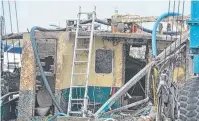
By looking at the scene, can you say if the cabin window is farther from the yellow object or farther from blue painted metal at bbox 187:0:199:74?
blue painted metal at bbox 187:0:199:74

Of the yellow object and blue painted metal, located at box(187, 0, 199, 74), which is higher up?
blue painted metal, located at box(187, 0, 199, 74)

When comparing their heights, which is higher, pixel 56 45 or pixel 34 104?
pixel 56 45

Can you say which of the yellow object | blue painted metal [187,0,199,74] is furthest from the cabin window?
blue painted metal [187,0,199,74]

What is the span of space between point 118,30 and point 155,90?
5874 mm

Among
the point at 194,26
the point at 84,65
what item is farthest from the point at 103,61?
the point at 194,26

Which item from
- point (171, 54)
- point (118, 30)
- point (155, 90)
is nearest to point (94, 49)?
point (118, 30)

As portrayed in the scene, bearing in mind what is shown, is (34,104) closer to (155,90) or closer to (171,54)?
(171,54)

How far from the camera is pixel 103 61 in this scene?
1177cm

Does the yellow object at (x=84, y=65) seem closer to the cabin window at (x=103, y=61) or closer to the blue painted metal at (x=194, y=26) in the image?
the cabin window at (x=103, y=61)

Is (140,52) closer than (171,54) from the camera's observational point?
No

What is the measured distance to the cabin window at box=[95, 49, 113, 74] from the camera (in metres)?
11.8

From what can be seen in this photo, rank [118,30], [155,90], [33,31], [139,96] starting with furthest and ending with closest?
[139,96] < [118,30] < [33,31] < [155,90]

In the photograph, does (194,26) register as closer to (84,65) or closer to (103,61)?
(84,65)

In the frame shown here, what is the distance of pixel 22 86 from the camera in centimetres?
1079
